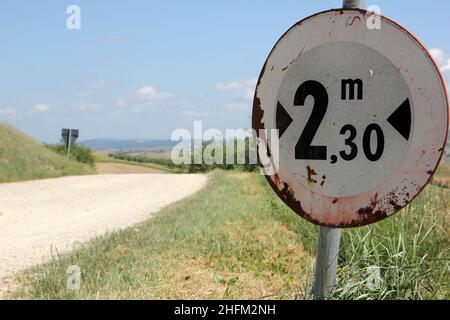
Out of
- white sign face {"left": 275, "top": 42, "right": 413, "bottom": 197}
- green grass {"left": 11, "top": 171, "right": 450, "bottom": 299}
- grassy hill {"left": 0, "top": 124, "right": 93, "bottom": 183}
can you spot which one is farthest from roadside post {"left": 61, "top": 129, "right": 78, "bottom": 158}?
white sign face {"left": 275, "top": 42, "right": 413, "bottom": 197}

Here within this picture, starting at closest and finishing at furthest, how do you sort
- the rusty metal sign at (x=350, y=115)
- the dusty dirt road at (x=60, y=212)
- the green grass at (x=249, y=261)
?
the rusty metal sign at (x=350, y=115)
the green grass at (x=249, y=261)
the dusty dirt road at (x=60, y=212)

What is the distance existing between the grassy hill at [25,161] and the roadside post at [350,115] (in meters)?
14.3

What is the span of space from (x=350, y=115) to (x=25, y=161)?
59.7ft

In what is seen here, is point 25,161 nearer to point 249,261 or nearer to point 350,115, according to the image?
point 249,261

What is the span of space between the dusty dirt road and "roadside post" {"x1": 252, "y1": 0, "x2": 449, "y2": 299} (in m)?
3.75

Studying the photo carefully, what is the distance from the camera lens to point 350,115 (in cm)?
194

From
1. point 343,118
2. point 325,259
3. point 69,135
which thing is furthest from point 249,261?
point 69,135

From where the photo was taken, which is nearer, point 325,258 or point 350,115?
point 350,115

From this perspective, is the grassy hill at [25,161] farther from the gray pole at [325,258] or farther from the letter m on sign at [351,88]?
the letter m on sign at [351,88]

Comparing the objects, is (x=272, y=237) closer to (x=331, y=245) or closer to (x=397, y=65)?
(x=331, y=245)

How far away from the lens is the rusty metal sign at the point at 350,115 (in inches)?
71.5

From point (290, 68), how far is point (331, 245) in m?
0.85

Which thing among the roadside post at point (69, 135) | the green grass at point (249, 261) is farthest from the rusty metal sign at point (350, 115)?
the roadside post at point (69, 135)
